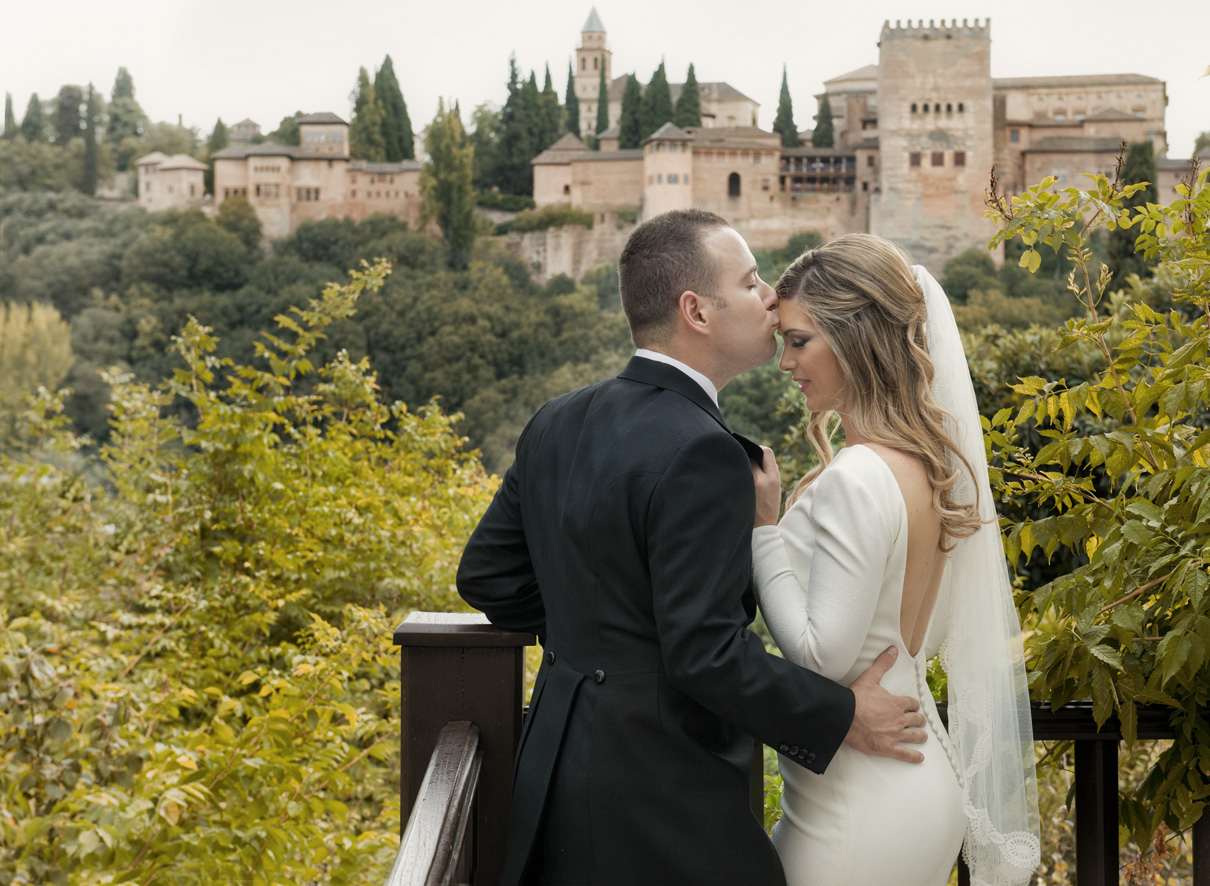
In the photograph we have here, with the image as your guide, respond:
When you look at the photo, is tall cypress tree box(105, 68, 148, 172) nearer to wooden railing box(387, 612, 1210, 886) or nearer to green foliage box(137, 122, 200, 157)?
green foliage box(137, 122, 200, 157)

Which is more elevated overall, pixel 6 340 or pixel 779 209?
pixel 779 209

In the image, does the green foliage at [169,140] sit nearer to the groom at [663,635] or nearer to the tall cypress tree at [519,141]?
the tall cypress tree at [519,141]

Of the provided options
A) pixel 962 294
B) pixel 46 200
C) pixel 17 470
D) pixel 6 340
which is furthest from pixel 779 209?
pixel 17 470

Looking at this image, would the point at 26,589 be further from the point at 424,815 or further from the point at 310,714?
the point at 424,815

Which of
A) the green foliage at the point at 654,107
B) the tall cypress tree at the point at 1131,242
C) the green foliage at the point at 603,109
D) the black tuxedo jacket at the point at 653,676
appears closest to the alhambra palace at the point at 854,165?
Answer: the green foliage at the point at 654,107

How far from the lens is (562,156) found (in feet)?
139

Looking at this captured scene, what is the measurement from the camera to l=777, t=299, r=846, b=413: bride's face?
136 centimetres

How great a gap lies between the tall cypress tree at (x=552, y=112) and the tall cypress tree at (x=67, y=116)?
2783 cm

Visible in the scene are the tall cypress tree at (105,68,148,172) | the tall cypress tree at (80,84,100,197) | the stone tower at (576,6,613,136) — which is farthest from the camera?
the tall cypress tree at (105,68,148,172)

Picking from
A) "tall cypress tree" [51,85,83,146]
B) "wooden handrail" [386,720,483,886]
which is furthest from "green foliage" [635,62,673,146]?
"wooden handrail" [386,720,483,886]

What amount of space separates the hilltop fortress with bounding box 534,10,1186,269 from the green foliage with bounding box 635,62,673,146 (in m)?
1.22

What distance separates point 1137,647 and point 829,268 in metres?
0.67

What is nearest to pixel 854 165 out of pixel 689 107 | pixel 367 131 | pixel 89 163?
pixel 689 107

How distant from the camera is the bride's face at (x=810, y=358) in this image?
4.46 feet
